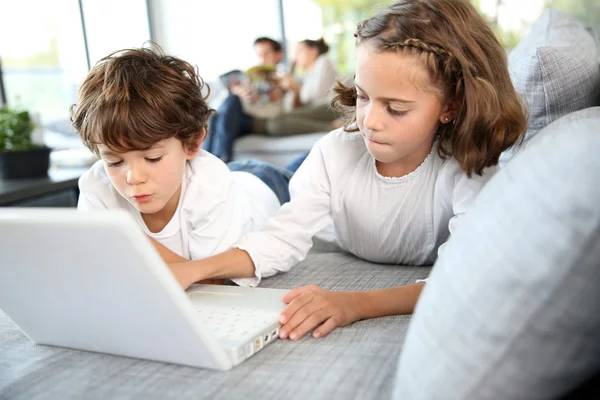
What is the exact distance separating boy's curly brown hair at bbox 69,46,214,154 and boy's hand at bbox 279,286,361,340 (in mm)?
444

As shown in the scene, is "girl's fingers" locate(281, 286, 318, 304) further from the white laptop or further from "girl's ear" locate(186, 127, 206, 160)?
"girl's ear" locate(186, 127, 206, 160)

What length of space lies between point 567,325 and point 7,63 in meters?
5.03

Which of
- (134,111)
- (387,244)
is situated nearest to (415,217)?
(387,244)

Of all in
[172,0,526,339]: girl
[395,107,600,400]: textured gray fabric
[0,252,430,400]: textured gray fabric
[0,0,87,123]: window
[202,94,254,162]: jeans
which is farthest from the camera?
[0,0,87,123]: window

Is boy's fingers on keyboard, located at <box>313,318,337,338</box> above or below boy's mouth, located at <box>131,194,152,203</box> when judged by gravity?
below

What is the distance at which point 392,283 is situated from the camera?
1192 mm

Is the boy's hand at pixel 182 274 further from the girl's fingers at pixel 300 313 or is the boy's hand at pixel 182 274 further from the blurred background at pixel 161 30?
the blurred background at pixel 161 30

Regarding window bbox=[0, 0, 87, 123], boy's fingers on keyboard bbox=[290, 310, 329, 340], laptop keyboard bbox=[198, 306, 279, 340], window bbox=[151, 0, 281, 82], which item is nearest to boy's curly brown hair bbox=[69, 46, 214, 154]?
laptop keyboard bbox=[198, 306, 279, 340]

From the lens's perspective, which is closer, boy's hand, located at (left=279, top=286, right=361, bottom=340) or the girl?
boy's hand, located at (left=279, top=286, right=361, bottom=340)

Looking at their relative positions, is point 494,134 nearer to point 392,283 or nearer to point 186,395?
point 392,283

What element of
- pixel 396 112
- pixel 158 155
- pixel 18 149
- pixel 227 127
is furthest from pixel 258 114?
pixel 396 112

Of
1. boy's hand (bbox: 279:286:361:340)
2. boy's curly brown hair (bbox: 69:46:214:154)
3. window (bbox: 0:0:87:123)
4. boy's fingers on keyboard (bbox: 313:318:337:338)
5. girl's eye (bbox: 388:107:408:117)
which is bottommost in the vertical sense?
boy's fingers on keyboard (bbox: 313:318:337:338)

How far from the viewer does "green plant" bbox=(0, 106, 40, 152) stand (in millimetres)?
2443

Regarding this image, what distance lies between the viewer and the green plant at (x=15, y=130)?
244 centimetres
